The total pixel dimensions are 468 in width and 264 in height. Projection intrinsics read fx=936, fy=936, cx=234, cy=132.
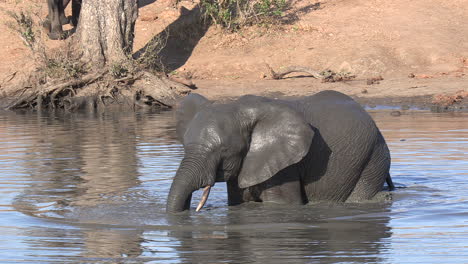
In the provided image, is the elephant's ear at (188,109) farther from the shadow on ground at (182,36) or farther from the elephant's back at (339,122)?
the shadow on ground at (182,36)

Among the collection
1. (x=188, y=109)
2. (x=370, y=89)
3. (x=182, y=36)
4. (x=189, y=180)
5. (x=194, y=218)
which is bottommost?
(x=194, y=218)

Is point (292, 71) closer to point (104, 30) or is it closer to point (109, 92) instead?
point (109, 92)

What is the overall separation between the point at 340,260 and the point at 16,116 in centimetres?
1328

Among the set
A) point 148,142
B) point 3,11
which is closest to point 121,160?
point 148,142

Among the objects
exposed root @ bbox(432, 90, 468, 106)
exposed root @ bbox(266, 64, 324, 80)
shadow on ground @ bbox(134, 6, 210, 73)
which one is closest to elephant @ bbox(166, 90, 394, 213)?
exposed root @ bbox(432, 90, 468, 106)

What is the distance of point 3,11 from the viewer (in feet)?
82.1

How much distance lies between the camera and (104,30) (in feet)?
64.5

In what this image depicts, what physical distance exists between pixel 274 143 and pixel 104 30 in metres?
12.6

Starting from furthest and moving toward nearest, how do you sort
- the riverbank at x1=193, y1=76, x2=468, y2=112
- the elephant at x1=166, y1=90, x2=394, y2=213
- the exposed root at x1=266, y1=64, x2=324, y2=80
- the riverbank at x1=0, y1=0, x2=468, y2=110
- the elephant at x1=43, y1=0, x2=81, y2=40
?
the elephant at x1=43, y1=0, x2=81, y2=40 → the exposed root at x1=266, y1=64, x2=324, y2=80 → the riverbank at x1=0, y1=0, x2=468, y2=110 → the riverbank at x1=193, y1=76, x2=468, y2=112 → the elephant at x1=166, y1=90, x2=394, y2=213

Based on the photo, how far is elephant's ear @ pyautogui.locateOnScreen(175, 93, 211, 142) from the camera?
7.93 meters

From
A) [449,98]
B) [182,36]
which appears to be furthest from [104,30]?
[449,98]

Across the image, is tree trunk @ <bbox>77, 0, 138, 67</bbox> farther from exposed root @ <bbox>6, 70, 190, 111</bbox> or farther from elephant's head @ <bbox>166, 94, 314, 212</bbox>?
elephant's head @ <bbox>166, 94, 314, 212</bbox>

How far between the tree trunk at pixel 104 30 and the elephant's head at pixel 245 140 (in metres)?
12.0

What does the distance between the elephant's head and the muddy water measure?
42cm
